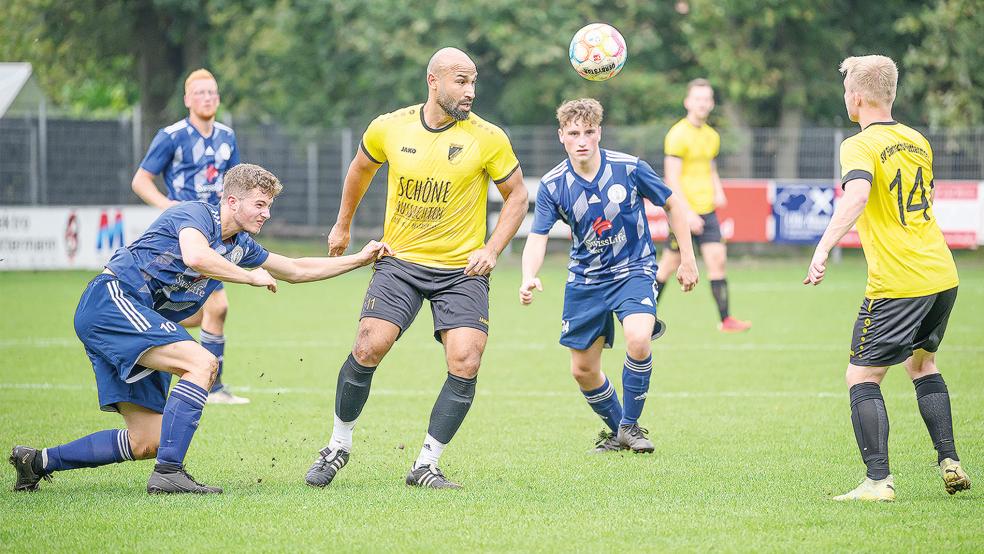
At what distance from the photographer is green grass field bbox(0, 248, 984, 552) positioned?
531cm

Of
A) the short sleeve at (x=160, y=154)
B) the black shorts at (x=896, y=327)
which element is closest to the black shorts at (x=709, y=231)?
the short sleeve at (x=160, y=154)

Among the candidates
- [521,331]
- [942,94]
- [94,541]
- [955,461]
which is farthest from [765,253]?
[94,541]

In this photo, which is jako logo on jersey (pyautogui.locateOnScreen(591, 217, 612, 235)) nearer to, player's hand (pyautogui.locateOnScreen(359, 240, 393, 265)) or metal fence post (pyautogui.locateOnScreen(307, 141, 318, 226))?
player's hand (pyautogui.locateOnScreen(359, 240, 393, 265))

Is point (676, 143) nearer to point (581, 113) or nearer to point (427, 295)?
point (581, 113)

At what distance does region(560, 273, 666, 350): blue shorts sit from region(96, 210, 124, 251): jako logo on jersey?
1430cm

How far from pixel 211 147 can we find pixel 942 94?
1976cm

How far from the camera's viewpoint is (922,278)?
590 cm

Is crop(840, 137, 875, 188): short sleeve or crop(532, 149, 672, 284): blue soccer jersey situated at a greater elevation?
crop(840, 137, 875, 188): short sleeve

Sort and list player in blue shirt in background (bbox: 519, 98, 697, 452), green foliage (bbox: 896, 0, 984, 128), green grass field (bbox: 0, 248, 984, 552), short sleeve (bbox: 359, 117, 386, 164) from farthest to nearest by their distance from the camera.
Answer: green foliage (bbox: 896, 0, 984, 128)
player in blue shirt in background (bbox: 519, 98, 697, 452)
short sleeve (bbox: 359, 117, 386, 164)
green grass field (bbox: 0, 248, 984, 552)

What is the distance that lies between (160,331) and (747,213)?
17.8 m

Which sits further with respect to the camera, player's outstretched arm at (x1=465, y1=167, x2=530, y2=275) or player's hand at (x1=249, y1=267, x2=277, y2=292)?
player's outstretched arm at (x1=465, y1=167, x2=530, y2=275)

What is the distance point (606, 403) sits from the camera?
7.68 meters

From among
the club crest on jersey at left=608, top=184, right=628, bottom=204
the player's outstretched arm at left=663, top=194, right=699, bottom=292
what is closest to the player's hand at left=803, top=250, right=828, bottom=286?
the player's outstretched arm at left=663, top=194, right=699, bottom=292

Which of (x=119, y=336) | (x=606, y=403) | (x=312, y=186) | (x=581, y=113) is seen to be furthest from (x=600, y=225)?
(x=312, y=186)
